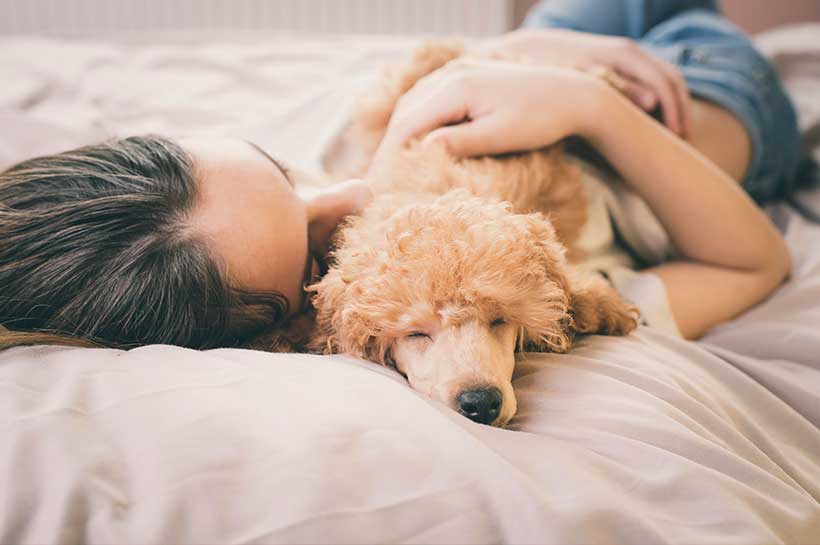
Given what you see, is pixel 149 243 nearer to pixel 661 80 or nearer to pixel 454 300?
pixel 454 300

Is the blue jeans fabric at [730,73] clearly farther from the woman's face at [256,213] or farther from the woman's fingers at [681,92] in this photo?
the woman's face at [256,213]

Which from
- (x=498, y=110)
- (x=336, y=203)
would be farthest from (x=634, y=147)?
(x=336, y=203)

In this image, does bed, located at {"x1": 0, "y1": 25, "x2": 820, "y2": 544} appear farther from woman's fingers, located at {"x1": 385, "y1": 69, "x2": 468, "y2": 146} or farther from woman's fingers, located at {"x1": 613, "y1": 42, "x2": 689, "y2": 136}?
woman's fingers, located at {"x1": 613, "y1": 42, "x2": 689, "y2": 136}

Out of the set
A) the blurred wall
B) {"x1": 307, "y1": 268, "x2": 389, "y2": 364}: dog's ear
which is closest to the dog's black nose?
{"x1": 307, "y1": 268, "x2": 389, "y2": 364}: dog's ear

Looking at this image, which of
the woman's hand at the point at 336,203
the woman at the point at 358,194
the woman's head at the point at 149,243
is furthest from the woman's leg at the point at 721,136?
the woman's head at the point at 149,243

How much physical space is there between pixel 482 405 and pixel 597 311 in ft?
0.92

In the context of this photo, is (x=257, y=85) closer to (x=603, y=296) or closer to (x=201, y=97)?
(x=201, y=97)

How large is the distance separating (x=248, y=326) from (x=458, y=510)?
50 cm

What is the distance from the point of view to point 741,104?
159 cm

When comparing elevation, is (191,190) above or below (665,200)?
above

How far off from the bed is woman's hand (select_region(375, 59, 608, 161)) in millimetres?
405

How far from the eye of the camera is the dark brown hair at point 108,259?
836 mm

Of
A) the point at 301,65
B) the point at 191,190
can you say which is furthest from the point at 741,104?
the point at 191,190

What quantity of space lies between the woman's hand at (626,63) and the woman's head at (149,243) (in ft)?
2.43
